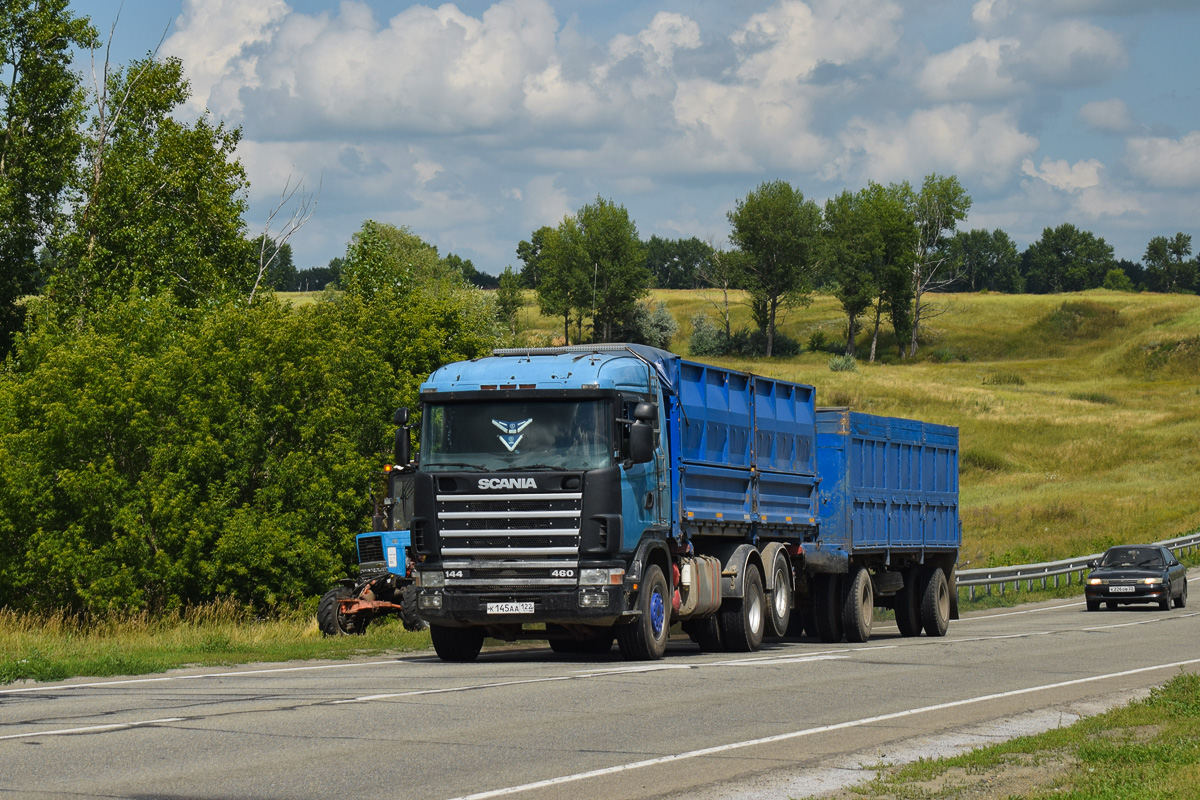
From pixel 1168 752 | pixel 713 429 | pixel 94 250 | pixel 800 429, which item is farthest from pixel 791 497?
pixel 94 250

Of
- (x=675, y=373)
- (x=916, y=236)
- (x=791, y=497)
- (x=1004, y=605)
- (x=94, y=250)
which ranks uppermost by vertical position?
(x=916, y=236)

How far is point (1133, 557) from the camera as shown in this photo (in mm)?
33656

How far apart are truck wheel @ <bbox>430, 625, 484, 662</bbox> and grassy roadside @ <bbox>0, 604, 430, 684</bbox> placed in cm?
143

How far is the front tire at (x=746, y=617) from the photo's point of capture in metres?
18.5

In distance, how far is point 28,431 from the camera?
27.0 meters

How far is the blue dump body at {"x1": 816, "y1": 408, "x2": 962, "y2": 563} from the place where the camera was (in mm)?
21438

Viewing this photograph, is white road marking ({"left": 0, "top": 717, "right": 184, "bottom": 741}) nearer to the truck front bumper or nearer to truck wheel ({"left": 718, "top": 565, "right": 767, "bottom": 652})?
the truck front bumper

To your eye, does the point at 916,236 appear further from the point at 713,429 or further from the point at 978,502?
the point at 713,429

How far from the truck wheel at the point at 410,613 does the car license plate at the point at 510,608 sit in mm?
4191

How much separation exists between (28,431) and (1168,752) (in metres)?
23.8

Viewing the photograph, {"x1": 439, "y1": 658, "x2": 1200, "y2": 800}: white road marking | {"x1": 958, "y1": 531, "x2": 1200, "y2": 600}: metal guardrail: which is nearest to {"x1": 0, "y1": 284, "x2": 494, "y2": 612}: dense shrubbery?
{"x1": 958, "y1": 531, "x2": 1200, "y2": 600}: metal guardrail

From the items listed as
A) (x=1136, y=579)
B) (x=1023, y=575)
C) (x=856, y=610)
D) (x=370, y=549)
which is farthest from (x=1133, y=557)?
(x=370, y=549)

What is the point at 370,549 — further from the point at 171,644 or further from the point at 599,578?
the point at 599,578

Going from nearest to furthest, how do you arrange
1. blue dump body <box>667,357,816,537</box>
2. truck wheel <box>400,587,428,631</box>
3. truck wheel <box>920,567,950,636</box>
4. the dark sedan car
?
blue dump body <box>667,357,816,537</box> < truck wheel <box>400,587,428,631</box> < truck wheel <box>920,567,950,636</box> < the dark sedan car
